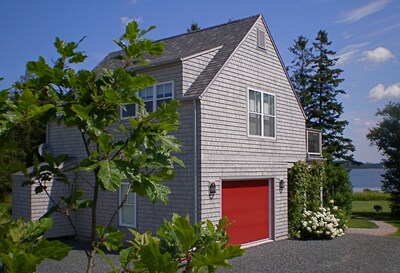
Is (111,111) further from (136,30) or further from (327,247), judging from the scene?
(327,247)

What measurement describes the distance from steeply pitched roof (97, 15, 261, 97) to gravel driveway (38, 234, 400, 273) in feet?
16.3

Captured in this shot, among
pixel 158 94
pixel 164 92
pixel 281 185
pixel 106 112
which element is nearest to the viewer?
pixel 106 112

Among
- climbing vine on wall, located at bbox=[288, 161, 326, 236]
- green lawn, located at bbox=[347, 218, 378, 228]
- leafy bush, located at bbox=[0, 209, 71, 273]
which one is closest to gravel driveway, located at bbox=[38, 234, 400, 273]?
climbing vine on wall, located at bbox=[288, 161, 326, 236]

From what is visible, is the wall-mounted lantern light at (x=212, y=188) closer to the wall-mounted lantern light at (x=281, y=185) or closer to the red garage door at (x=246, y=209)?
the red garage door at (x=246, y=209)

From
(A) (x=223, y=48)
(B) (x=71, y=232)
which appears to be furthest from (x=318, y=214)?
(B) (x=71, y=232)

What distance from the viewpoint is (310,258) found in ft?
40.5

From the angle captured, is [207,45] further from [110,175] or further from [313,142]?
[110,175]

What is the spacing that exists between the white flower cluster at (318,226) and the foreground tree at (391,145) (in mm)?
13417

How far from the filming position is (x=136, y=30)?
2.52 meters

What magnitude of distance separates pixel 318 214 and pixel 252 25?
7443mm

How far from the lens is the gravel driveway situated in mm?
11070

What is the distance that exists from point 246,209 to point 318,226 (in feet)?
11.0

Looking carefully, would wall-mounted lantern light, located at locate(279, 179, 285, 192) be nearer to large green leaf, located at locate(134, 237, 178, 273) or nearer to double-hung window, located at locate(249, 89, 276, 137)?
double-hung window, located at locate(249, 89, 276, 137)

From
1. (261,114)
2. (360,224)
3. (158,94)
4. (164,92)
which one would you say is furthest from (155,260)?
(360,224)
